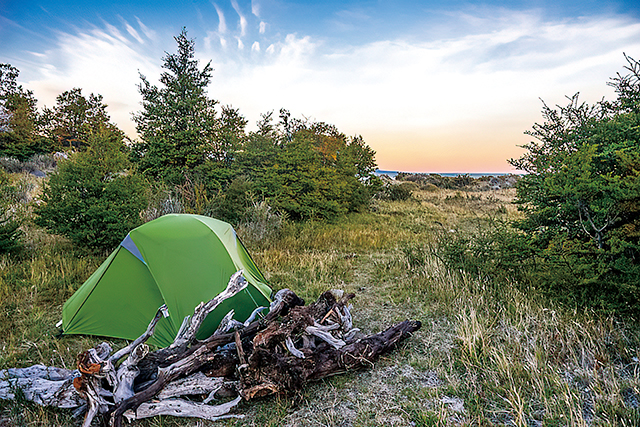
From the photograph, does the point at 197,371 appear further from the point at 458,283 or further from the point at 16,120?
the point at 16,120

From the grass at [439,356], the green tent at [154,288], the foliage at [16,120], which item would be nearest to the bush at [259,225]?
the grass at [439,356]

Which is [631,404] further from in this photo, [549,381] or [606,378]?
[549,381]

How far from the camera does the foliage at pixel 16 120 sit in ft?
67.2

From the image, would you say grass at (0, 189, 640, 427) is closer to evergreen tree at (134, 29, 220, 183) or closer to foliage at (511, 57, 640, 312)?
foliage at (511, 57, 640, 312)

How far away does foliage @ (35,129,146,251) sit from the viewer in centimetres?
632

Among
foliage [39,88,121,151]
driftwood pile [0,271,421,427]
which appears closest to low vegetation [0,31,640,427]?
driftwood pile [0,271,421,427]

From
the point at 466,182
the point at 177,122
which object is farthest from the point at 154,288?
the point at 466,182

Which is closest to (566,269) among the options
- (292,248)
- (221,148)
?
(292,248)

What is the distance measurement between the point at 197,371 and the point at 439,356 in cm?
273

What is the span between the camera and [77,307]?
4059mm

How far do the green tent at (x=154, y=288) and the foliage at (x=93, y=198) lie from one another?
8.90 ft

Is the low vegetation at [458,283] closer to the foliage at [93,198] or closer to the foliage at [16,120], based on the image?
the foliage at [93,198]

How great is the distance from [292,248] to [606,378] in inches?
268

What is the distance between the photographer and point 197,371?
2.91 m
